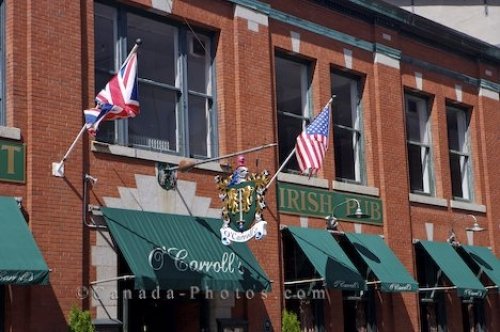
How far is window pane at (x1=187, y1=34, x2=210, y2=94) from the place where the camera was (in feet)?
59.4

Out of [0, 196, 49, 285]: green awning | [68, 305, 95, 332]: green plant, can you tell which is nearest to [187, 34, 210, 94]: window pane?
[0, 196, 49, 285]: green awning

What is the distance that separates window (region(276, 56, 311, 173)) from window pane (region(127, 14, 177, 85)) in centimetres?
315

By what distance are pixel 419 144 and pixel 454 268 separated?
337 cm

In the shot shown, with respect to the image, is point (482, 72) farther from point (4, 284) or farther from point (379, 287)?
point (4, 284)

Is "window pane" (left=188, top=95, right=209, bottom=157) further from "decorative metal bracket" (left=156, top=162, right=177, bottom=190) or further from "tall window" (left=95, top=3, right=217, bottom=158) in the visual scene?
"decorative metal bracket" (left=156, top=162, right=177, bottom=190)

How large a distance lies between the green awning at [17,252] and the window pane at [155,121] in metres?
3.35

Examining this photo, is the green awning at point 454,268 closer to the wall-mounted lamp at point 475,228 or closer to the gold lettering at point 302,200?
the wall-mounted lamp at point 475,228

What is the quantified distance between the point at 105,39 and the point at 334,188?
6.44 meters

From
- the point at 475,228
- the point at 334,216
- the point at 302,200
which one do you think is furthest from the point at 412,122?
the point at 302,200

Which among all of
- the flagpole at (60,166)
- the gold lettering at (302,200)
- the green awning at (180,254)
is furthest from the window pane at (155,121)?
the gold lettering at (302,200)

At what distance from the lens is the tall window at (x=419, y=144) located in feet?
76.6

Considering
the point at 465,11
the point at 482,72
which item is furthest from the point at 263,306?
the point at 465,11

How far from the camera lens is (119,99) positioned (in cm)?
1408

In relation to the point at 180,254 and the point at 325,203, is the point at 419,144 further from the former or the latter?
the point at 180,254
